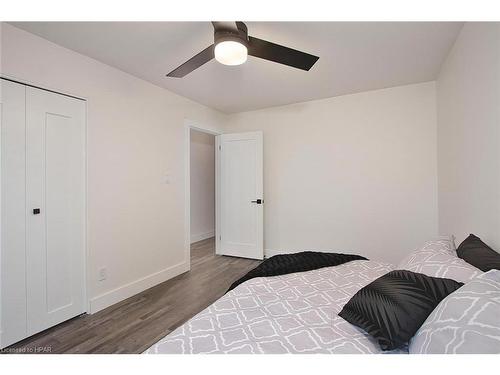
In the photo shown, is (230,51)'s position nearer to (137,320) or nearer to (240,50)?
(240,50)

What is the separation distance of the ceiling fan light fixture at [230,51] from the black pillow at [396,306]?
5.13ft

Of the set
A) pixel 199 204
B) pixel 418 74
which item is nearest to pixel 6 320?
pixel 199 204

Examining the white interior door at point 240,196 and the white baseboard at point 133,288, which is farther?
the white interior door at point 240,196

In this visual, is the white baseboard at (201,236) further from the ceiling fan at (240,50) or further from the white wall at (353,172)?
the ceiling fan at (240,50)

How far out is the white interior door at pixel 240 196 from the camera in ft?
12.2

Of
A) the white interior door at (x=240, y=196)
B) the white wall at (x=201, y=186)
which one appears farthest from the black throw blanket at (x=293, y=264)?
the white wall at (x=201, y=186)

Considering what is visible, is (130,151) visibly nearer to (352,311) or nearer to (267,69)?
(267,69)

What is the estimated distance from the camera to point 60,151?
2.00 meters

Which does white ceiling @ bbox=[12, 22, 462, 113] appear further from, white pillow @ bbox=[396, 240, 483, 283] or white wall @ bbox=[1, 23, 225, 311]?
white pillow @ bbox=[396, 240, 483, 283]

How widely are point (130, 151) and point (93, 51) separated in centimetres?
96

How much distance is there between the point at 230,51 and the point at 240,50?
2.6 inches

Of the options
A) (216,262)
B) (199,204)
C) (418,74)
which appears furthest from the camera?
(199,204)

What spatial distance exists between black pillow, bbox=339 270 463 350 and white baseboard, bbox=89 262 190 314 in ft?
7.43

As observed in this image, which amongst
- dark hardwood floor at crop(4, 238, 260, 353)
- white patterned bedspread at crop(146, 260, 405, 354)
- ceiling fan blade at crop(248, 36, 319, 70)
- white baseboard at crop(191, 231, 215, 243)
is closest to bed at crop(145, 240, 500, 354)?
white patterned bedspread at crop(146, 260, 405, 354)
